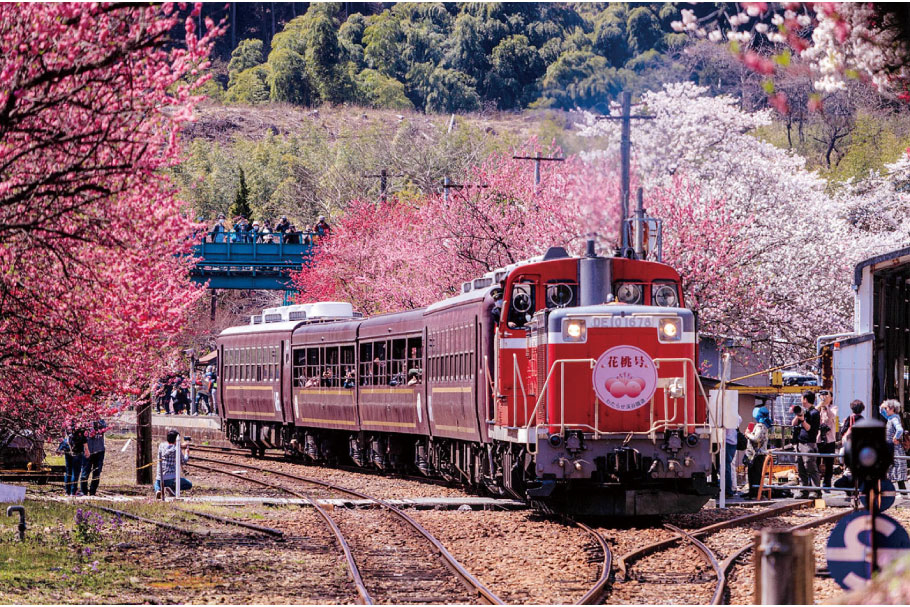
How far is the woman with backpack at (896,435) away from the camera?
1958 cm

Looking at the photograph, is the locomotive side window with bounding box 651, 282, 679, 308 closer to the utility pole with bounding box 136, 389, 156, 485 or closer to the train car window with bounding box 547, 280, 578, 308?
the train car window with bounding box 547, 280, 578, 308

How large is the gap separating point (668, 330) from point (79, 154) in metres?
8.61

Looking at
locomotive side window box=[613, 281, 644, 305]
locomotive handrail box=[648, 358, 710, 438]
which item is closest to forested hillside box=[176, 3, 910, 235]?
locomotive handrail box=[648, 358, 710, 438]

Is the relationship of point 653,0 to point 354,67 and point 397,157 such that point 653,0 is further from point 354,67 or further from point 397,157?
point 354,67

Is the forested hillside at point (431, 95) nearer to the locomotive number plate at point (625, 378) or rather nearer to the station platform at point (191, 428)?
the locomotive number plate at point (625, 378)

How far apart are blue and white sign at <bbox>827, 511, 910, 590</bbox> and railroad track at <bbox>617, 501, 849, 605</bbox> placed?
3458 mm

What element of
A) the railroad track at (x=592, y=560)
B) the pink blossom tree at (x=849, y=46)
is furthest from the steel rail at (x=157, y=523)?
the pink blossom tree at (x=849, y=46)

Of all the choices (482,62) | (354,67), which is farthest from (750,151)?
(354,67)

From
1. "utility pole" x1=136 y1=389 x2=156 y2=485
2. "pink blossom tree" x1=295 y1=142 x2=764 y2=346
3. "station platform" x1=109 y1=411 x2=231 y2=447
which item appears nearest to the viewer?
"pink blossom tree" x1=295 y1=142 x2=764 y2=346

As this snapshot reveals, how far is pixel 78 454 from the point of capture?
77.7ft

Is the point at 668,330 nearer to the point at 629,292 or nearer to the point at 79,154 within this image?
Answer: the point at 629,292

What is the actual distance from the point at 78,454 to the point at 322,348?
7925 millimetres

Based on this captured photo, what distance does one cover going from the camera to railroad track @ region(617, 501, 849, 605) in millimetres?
12977

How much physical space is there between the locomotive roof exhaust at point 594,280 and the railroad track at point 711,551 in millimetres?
Result: 3249
